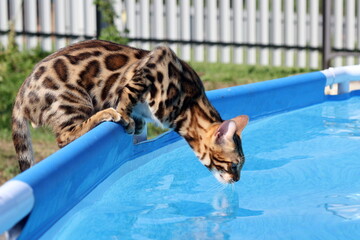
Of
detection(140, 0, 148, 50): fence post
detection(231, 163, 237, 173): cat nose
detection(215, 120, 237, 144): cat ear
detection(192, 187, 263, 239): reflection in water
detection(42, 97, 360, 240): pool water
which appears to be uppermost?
detection(140, 0, 148, 50): fence post

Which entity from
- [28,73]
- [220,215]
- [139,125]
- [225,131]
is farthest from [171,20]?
[220,215]

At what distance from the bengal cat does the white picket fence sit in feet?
18.2

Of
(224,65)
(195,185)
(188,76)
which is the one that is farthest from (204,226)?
(224,65)

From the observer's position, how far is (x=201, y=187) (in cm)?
448

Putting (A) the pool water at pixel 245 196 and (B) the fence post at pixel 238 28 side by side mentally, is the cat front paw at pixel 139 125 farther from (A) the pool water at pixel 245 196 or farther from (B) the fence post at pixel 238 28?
(B) the fence post at pixel 238 28

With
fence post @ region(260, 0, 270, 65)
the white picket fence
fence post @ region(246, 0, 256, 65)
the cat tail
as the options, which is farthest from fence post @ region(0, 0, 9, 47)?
the cat tail

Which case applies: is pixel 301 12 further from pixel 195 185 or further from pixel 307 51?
pixel 195 185

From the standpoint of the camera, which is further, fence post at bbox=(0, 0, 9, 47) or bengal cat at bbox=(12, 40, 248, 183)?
fence post at bbox=(0, 0, 9, 47)

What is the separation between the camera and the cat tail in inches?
169

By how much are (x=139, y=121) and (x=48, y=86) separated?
0.66 m

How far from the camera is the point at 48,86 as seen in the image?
4.34m

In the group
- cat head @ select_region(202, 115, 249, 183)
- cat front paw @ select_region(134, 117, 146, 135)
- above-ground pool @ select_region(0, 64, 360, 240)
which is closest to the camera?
above-ground pool @ select_region(0, 64, 360, 240)

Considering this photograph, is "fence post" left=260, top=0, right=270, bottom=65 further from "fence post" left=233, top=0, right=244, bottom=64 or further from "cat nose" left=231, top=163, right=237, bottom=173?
"cat nose" left=231, top=163, right=237, bottom=173

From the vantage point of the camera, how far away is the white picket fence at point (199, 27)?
1005cm
